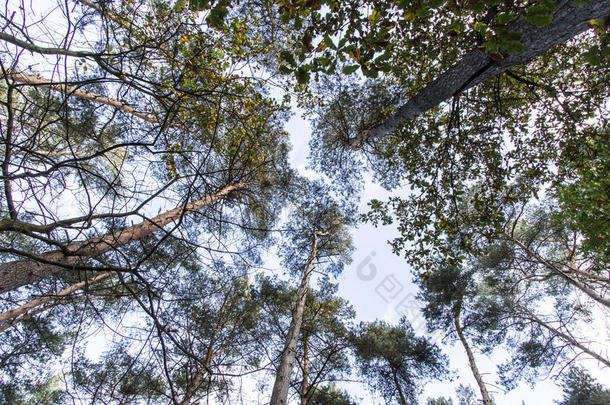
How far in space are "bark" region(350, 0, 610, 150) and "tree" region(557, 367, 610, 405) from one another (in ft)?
55.8

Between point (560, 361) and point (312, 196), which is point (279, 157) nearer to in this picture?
point (312, 196)

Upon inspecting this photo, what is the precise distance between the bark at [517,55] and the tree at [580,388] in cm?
1701

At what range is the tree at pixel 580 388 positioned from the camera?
11.7 metres

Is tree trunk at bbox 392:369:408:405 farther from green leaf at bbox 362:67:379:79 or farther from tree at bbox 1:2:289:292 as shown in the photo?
green leaf at bbox 362:67:379:79

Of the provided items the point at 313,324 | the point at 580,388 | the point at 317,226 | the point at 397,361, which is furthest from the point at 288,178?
the point at 580,388

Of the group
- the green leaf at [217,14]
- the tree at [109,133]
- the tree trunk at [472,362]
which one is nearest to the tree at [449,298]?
the tree trunk at [472,362]

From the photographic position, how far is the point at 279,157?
841 centimetres

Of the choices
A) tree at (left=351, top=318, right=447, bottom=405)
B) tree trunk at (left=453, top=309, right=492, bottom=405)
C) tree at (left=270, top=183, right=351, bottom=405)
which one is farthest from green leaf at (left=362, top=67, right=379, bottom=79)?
tree trunk at (left=453, top=309, right=492, bottom=405)

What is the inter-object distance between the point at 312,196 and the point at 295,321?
14.2 ft

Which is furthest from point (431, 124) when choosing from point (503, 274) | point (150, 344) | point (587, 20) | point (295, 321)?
point (503, 274)

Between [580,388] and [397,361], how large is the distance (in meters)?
11.8

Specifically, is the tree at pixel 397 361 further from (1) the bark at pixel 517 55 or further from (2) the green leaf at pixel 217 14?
(2) the green leaf at pixel 217 14

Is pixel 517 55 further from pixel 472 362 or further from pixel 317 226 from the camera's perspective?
pixel 472 362

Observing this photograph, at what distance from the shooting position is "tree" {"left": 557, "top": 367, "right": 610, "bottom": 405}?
11.7 metres
